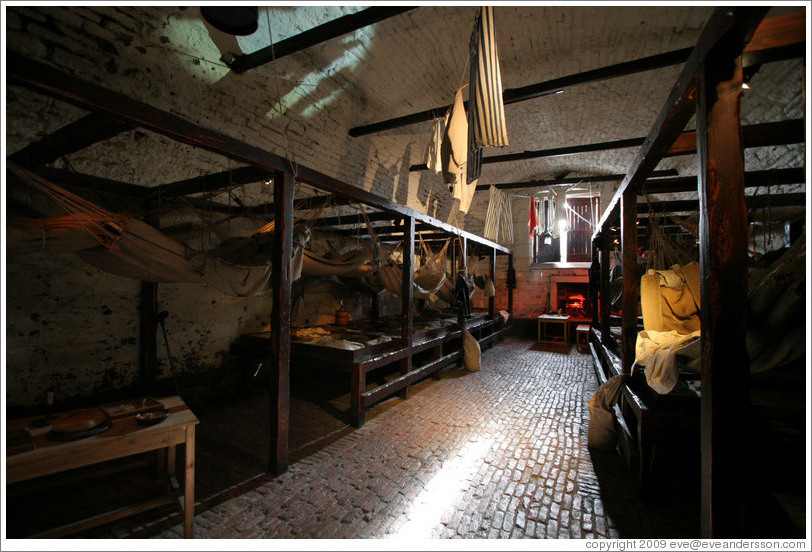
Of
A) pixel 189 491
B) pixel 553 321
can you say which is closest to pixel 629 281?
pixel 189 491

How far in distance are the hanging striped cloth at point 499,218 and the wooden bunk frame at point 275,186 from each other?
5.35 meters

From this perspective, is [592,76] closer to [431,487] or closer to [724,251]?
[724,251]

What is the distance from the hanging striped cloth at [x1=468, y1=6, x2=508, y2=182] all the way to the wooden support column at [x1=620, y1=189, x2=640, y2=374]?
60.0 inches

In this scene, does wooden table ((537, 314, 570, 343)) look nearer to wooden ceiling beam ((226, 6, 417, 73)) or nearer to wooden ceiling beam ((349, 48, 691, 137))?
wooden ceiling beam ((349, 48, 691, 137))

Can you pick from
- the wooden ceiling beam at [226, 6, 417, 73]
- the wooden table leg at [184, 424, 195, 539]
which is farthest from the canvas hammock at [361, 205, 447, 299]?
the wooden table leg at [184, 424, 195, 539]

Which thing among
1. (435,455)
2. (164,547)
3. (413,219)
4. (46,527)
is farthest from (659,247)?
(46,527)

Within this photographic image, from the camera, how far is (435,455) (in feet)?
10.7

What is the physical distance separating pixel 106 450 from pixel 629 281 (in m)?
4.41

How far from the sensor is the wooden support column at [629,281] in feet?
11.2

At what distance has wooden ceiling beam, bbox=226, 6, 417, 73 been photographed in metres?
3.60

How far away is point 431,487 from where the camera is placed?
2748 mm

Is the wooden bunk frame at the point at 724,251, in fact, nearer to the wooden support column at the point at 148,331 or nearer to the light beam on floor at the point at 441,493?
the light beam on floor at the point at 441,493

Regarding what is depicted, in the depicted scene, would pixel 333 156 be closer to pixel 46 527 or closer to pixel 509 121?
pixel 509 121

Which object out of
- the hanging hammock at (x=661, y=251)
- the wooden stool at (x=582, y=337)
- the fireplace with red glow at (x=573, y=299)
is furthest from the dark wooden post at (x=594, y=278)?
the hanging hammock at (x=661, y=251)
